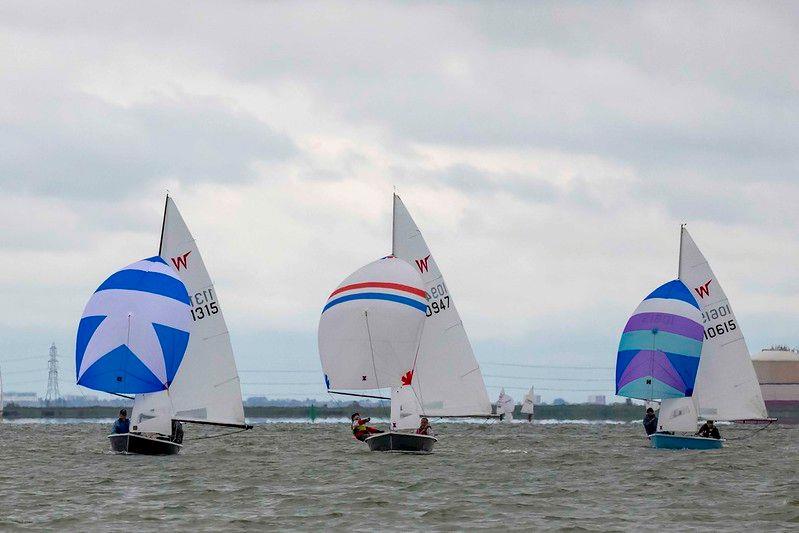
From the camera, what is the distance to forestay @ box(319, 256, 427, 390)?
47531mm

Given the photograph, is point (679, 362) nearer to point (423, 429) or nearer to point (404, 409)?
point (423, 429)

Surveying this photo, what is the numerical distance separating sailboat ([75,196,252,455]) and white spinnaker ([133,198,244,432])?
1.4 inches

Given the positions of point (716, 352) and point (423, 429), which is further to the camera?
point (716, 352)

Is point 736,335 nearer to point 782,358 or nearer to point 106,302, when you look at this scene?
point 106,302

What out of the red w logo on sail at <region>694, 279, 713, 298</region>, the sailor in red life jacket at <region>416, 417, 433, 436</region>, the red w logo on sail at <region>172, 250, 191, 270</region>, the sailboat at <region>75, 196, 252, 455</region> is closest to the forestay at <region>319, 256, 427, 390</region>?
the sailor in red life jacket at <region>416, 417, 433, 436</region>

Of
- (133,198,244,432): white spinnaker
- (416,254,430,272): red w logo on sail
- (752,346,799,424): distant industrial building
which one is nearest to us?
(133,198,244,432): white spinnaker

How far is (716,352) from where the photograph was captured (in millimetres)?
60750

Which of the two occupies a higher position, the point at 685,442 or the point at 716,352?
the point at 716,352

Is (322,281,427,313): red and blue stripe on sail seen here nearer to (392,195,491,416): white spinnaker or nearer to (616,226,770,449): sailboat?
(392,195,491,416): white spinnaker

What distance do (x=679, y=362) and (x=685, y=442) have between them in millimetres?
3498

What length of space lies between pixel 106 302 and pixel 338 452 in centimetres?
1405

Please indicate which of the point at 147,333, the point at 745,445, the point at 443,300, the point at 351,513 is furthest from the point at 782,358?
the point at 351,513

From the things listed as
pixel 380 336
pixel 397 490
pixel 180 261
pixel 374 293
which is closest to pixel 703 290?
pixel 374 293

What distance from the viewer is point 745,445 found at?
68.2 metres
